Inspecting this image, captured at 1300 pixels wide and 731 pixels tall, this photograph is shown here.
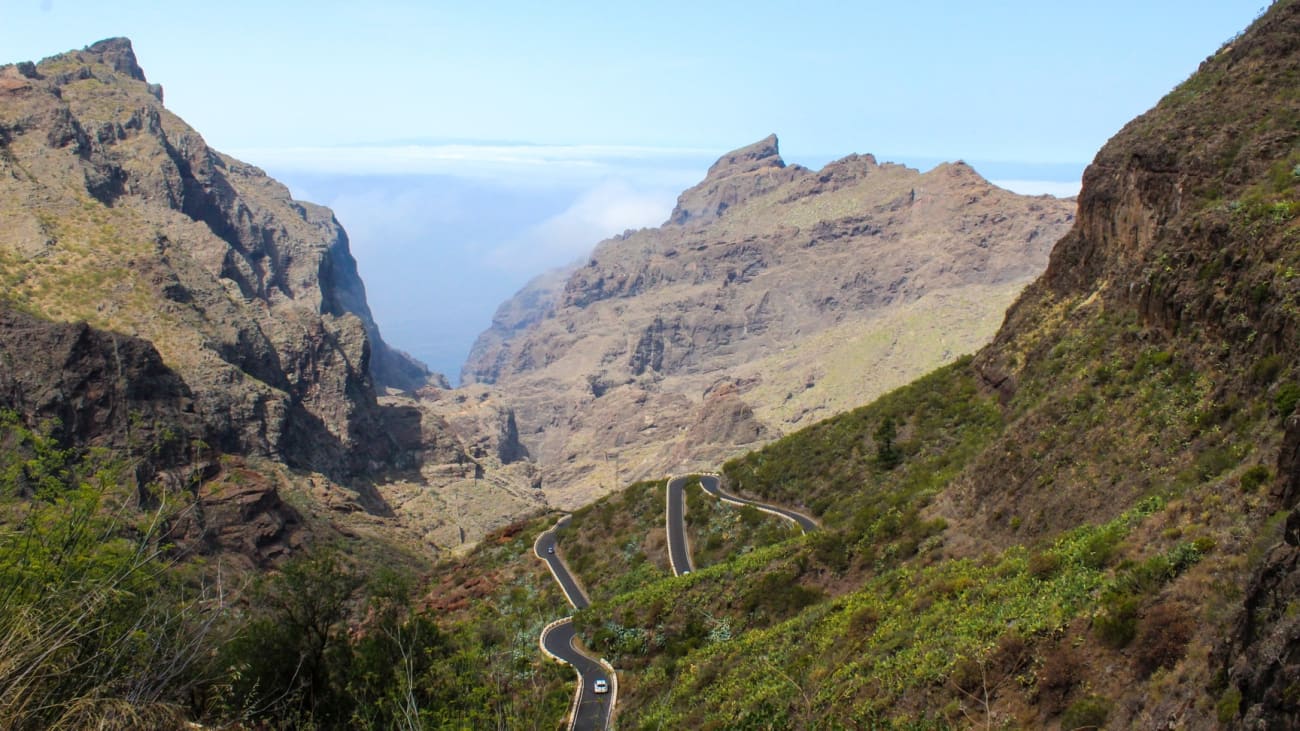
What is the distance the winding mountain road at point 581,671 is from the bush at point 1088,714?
1292 cm

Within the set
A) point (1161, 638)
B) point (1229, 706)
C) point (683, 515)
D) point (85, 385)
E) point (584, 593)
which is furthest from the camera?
point (85, 385)

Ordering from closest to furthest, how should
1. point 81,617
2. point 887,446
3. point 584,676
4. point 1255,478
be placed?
point 81,617 < point 1255,478 < point 584,676 < point 887,446

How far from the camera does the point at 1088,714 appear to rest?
51.1ft

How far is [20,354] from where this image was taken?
77938mm

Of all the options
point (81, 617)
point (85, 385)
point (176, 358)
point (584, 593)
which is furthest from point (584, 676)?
point (176, 358)

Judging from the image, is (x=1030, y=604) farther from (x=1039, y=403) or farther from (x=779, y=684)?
(x=1039, y=403)

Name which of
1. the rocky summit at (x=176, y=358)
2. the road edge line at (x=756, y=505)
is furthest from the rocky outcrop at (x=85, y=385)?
the road edge line at (x=756, y=505)

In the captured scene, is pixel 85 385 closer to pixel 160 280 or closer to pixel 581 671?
pixel 160 280

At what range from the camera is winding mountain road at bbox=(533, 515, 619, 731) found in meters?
30.5

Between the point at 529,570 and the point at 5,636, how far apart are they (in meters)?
46.9

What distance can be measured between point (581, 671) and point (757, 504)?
25.6m

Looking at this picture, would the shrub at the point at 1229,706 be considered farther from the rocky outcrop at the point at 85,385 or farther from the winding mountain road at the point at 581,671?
the rocky outcrop at the point at 85,385

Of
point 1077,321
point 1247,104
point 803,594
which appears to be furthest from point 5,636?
point 1247,104

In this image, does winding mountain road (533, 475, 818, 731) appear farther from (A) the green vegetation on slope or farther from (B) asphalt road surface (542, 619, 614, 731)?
(A) the green vegetation on slope
